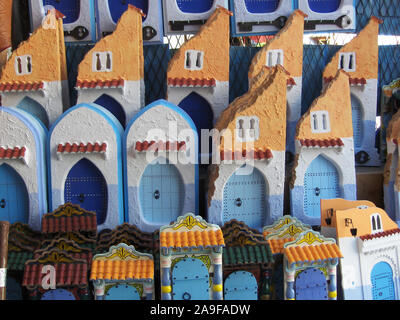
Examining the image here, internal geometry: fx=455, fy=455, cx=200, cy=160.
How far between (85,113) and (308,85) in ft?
15.2

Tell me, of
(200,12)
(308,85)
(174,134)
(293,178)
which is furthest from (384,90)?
(174,134)

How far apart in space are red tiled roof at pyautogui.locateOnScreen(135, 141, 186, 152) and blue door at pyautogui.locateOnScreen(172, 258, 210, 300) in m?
1.94

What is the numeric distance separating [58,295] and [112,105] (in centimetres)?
363

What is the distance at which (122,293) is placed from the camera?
577 centimetres

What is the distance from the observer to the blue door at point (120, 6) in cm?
866

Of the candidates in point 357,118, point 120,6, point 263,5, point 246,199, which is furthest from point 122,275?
point 263,5

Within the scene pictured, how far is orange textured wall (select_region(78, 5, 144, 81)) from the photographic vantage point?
800 centimetres

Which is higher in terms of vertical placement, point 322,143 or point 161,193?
point 322,143

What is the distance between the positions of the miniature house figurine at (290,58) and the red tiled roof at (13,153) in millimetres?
4021

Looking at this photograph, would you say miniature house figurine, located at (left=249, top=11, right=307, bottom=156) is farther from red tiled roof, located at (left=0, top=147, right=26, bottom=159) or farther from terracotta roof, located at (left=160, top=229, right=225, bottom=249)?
red tiled roof, located at (left=0, top=147, right=26, bottom=159)

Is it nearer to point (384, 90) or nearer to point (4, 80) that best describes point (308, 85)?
point (384, 90)

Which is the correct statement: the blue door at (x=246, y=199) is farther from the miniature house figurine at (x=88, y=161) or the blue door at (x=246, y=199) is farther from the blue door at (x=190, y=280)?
the miniature house figurine at (x=88, y=161)

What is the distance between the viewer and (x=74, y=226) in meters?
6.77

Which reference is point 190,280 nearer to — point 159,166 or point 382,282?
point 159,166
